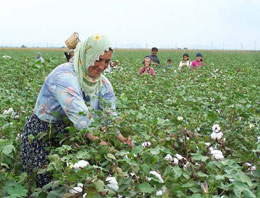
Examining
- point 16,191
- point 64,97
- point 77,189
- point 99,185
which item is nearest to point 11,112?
point 64,97

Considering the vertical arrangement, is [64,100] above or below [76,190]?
above

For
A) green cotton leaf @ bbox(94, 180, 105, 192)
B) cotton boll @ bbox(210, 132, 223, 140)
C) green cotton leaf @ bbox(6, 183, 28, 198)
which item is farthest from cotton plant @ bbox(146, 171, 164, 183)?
cotton boll @ bbox(210, 132, 223, 140)

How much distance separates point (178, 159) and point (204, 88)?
2.45m

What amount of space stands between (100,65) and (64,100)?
0.91ft

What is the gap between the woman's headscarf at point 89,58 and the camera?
6.98ft

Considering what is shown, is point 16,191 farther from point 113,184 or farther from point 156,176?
point 156,176

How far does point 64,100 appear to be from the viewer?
207 cm

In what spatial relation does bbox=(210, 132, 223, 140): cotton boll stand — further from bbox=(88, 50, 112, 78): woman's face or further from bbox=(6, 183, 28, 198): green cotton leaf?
bbox=(6, 183, 28, 198): green cotton leaf

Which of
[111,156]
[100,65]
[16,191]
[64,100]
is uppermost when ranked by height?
[100,65]

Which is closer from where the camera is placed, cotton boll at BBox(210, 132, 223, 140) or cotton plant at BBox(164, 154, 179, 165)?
cotton plant at BBox(164, 154, 179, 165)

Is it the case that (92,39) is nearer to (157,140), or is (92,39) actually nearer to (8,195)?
(157,140)

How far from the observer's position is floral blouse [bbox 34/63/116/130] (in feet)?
6.65

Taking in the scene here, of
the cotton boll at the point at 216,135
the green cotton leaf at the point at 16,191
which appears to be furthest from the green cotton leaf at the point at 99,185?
the cotton boll at the point at 216,135

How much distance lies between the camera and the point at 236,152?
2.24 meters
